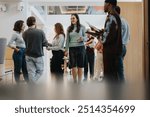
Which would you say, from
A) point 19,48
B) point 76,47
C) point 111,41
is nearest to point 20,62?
point 19,48

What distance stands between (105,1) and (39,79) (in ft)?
1.34

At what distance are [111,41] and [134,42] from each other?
93 millimetres

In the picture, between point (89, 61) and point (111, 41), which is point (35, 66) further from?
point (111, 41)

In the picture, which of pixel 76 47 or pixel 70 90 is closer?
pixel 70 90

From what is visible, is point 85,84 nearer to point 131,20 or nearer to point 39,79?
point 39,79

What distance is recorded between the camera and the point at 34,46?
1120 millimetres

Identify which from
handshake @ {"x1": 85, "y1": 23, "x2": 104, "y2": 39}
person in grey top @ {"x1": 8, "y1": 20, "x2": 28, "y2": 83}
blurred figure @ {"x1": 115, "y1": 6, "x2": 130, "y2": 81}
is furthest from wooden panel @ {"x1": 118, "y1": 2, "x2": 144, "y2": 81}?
person in grey top @ {"x1": 8, "y1": 20, "x2": 28, "y2": 83}

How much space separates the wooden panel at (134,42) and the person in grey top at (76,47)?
19cm

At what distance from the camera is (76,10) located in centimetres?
109

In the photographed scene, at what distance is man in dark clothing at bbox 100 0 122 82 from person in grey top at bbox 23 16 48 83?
9.9 inches

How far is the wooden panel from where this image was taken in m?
1.04

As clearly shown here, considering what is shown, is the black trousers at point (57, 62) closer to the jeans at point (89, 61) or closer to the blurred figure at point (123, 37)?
the jeans at point (89, 61)

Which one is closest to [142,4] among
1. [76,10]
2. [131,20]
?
[131,20]

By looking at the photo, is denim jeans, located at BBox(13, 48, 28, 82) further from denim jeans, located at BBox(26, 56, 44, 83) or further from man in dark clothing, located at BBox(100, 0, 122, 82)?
man in dark clothing, located at BBox(100, 0, 122, 82)
